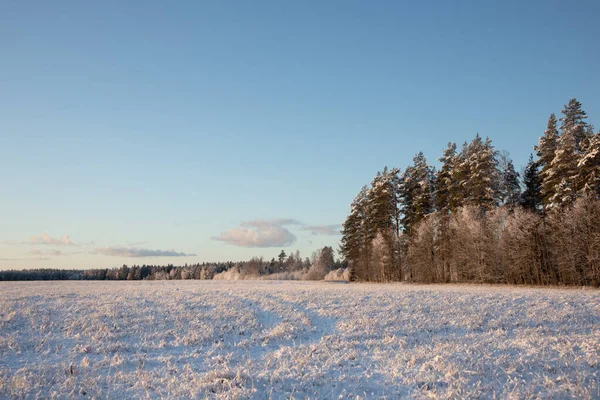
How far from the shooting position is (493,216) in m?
37.0

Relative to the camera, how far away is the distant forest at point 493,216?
103 ft

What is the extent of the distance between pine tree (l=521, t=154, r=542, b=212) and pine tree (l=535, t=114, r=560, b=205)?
109 cm

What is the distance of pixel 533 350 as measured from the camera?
10.6 metres

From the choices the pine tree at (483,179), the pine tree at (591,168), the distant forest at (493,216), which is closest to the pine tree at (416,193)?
the distant forest at (493,216)

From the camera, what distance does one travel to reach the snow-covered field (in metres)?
8.08

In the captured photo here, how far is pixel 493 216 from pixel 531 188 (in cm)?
794

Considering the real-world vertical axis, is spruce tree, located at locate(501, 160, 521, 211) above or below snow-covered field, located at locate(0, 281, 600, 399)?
above

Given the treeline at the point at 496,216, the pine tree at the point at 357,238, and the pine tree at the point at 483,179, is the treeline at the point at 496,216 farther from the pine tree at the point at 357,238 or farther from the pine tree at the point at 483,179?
the pine tree at the point at 357,238

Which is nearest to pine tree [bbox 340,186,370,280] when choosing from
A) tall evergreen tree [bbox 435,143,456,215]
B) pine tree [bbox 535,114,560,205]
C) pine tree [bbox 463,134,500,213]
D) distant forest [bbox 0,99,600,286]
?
distant forest [bbox 0,99,600,286]

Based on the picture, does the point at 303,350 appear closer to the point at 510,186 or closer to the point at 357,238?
the point at 510,186

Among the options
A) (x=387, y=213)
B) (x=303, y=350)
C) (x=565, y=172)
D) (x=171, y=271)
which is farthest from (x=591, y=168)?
(x=171, y=271)

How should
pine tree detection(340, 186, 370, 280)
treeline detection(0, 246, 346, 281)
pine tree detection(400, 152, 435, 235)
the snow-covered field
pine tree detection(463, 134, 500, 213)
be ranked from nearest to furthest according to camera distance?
the snow-covered field, pine tree detection(463, 134, 500, 213), pine tree detection(400, 152, 435, 235), pine tree detection(340, 186, 370, 280), treeline detection(0, 246, 346, 281)

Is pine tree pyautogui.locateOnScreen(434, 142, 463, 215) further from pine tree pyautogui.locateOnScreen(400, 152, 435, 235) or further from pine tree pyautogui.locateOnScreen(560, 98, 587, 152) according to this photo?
pine tree pyautogui.locateOnScreen(560, 98, 587, 152)

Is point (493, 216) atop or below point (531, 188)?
below
